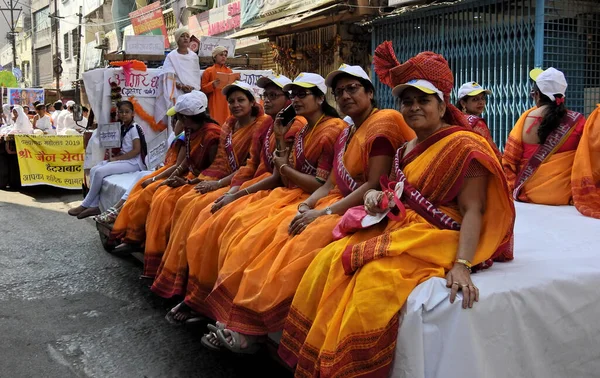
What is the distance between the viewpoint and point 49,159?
11508mm

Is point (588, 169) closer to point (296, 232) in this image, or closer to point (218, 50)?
point (296, 232)

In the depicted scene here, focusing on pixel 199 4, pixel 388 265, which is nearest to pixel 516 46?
pixel 388 265

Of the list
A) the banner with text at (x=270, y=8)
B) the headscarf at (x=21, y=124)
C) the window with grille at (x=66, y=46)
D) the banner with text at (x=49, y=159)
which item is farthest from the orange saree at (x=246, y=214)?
the window with grille at (x=66, y=46)

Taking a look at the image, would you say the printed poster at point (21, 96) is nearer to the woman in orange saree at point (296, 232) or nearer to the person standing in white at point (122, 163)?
the person standing in white at point (122, 163)

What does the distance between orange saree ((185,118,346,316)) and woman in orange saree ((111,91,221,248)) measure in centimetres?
150

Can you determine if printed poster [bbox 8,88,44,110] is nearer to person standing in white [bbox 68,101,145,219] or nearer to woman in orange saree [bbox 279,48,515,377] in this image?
person standing in white [bbox 68,101,145,219]

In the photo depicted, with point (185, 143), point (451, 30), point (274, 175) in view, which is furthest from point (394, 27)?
point (274, 175)

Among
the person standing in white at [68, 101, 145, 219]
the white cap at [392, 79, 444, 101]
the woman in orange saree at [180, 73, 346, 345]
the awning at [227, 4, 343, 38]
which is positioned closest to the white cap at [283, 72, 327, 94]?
the woman in orange saree at [180, 73, 346, 345]

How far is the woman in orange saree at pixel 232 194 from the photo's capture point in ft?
14.1

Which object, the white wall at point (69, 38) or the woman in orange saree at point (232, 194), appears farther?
the white wall at point (69, 38)

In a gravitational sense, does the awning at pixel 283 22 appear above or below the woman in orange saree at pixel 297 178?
above

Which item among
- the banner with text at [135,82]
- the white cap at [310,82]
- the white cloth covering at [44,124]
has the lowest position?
the white cloth covering at [44,124]

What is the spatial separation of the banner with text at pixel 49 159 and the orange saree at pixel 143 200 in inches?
245

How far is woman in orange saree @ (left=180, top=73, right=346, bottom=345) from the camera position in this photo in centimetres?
395
